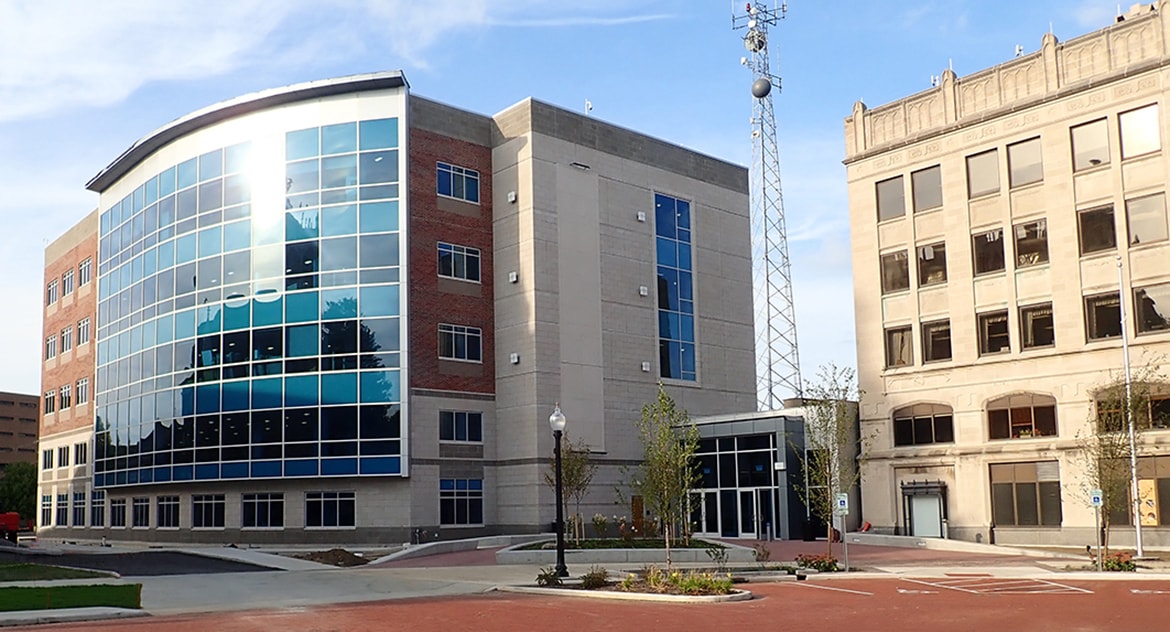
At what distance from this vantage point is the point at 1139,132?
44375 millimetres

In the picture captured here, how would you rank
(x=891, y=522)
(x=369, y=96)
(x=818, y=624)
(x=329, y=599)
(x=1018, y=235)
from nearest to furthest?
1. (x=818, y=624)
2. (x=329, y=599)
3. (x=1018, y=235)
4. (x=891, y=522)
5. (x=369, y=96)

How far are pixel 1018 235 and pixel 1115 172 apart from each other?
4.64m

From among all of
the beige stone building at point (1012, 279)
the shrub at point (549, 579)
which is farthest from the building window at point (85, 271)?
the shrub at point (549, 579)

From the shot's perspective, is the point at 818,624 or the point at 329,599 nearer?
the point at 818,624

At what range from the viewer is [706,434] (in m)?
58.3

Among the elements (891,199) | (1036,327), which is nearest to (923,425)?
(1036,327)

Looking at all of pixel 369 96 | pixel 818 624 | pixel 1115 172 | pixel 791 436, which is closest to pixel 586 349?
pixel 791 436

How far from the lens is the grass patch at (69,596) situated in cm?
2528

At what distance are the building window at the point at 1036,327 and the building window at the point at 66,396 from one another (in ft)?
213

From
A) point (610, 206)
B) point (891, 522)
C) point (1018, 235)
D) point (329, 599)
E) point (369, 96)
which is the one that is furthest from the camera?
point (610, 206)

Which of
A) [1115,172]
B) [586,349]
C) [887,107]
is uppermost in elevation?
[887,107]

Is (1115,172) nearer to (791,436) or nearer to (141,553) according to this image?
(791,436)

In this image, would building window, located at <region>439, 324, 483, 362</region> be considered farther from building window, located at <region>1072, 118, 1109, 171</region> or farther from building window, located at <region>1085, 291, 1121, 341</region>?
building window, located at <region>1072, 118, 1109, 171</region>

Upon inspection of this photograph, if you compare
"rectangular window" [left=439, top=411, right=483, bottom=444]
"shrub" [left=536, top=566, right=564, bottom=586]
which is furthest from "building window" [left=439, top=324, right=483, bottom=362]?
"shrub" [left=536, top=566, right=564, bottom=586]
